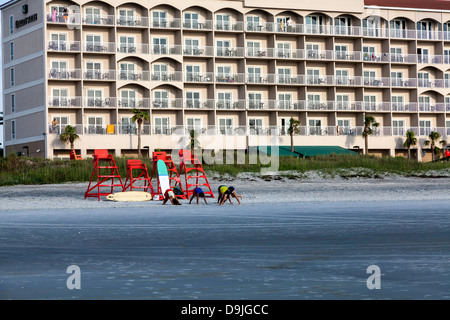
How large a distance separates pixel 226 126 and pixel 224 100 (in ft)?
8.21

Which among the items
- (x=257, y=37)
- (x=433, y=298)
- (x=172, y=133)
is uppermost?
(x=257, y=37)

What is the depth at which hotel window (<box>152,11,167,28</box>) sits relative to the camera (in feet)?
223

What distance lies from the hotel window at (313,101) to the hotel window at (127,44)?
18204 mm

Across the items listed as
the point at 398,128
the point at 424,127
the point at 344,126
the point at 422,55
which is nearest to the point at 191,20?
the point at 344,126

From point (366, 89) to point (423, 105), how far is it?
683 centimetres

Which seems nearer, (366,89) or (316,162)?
(316,162)

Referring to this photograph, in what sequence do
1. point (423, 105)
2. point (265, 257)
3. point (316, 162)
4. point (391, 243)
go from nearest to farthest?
point (265, 257) < point (391, 243) < point (316, 162) < point (423, 105)

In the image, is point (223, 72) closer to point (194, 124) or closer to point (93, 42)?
point (194, 124)

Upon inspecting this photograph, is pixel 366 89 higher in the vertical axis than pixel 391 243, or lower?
higher

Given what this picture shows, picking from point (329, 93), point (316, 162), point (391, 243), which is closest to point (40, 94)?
point (329, 93)

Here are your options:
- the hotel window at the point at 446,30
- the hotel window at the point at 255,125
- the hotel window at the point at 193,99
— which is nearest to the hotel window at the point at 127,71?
the hotel window at the point at 193,99

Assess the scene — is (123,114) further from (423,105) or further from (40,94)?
(423,105)

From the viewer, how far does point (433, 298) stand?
6164 millimetres

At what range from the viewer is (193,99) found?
6931cm
